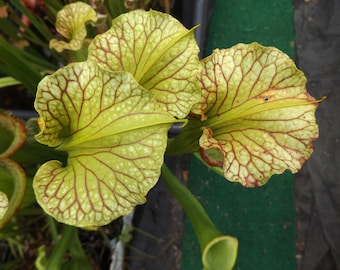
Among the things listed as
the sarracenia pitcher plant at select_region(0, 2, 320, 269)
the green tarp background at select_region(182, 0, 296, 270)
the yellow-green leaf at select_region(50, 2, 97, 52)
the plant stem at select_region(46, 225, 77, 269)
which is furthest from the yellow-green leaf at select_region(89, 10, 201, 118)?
the green tarp background at select_region(182, 0, 296, 270)

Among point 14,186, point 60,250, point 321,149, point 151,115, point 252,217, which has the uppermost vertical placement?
point 151,115

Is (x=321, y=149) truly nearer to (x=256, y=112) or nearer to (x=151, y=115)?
(x=256, y=112)

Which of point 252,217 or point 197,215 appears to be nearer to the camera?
point 197,215

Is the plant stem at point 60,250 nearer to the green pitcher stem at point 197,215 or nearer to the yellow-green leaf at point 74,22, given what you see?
the green pitcher stem at point 197,215

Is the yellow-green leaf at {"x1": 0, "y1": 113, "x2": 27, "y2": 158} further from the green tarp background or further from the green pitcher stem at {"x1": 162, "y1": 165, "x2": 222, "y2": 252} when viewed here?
the green tarp background

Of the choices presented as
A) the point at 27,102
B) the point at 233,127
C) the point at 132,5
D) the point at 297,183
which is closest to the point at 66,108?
the point at 233,127

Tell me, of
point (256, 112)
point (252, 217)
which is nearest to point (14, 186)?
point (256, 112)

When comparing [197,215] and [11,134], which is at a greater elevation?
[11,134]
